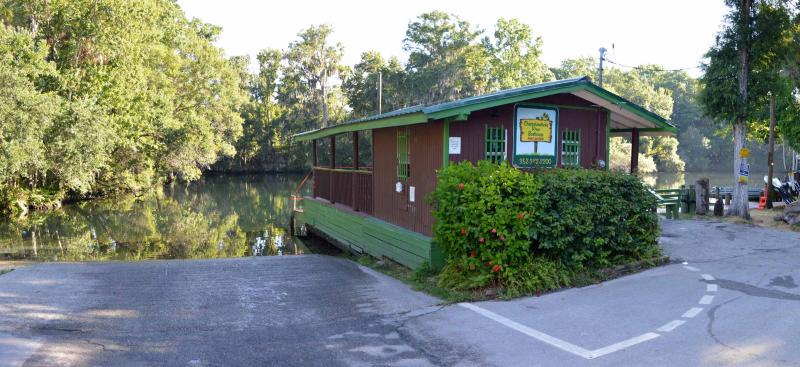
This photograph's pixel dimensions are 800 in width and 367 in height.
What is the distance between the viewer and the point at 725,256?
30.1 feet

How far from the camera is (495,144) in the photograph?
9578mm

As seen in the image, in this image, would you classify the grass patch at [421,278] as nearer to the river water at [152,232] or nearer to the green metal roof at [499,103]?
the green metal roof at [499,103]

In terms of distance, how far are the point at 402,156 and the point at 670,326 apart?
19.7 feet

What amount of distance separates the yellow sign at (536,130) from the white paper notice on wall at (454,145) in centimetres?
132

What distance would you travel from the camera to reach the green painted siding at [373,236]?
9.10 m

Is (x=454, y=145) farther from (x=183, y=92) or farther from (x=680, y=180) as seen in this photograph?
(x=680, y=180)

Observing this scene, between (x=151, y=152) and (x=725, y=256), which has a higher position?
(x=151, y=152)

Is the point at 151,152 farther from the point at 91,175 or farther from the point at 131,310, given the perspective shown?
the point at 131,310

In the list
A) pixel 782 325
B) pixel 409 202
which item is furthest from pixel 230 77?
pixel 782 325

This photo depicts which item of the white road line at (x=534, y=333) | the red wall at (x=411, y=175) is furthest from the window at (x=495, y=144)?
the white road line at (x=534, y=333)

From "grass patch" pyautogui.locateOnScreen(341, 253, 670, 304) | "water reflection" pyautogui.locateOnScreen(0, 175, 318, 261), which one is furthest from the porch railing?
"grass patch" pyautogui.locateOnScreen(341, 253, 670, 304)

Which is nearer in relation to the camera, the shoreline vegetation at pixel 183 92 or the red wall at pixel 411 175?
the red wall at pixel 411 175

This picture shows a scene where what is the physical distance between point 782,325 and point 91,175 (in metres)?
26.1

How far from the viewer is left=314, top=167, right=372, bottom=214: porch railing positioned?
42.4 feet
